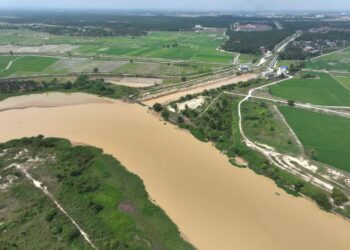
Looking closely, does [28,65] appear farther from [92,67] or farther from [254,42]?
[254,42]

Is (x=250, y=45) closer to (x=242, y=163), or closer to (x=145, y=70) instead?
(x=145, y=70)

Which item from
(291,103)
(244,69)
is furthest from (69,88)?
(291,103)

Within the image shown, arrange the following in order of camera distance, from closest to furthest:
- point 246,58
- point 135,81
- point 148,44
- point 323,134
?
point 323,134, point 135,81, point 246,58, point 148,44

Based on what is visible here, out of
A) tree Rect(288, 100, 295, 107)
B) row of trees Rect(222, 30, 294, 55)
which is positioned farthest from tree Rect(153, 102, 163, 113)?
row of trees Rect(222, 30, 294, 55)

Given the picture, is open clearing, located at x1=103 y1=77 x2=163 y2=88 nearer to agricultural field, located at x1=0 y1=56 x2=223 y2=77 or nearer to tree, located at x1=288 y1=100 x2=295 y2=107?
agricultural field, located at x1=0 y1=56 x2=223 y2=77

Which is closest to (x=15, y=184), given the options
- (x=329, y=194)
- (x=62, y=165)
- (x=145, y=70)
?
(x=62, y=165)

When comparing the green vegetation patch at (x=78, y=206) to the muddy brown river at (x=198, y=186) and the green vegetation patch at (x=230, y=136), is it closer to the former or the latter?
the muddy brown river at (x=198, y=186)

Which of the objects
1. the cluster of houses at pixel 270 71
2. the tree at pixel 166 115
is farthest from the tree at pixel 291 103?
the tree at pixel 166 115
